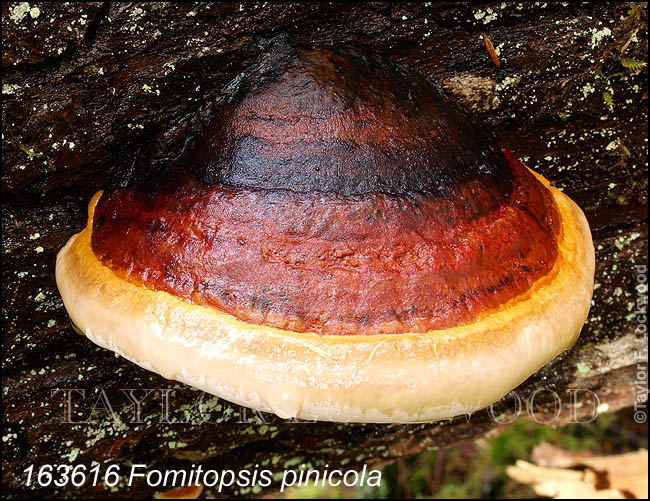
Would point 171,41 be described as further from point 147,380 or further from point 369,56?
point 147,380

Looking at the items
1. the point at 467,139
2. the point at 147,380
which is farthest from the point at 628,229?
the point at 147,380

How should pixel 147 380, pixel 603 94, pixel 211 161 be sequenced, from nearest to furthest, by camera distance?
pixel 211 161 < pixel 603 94 < pixel 147 380
